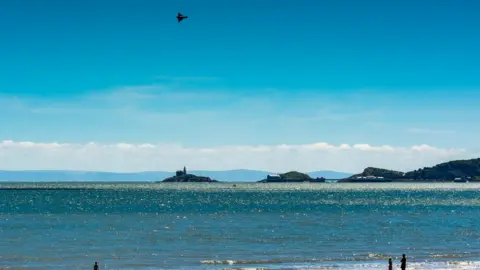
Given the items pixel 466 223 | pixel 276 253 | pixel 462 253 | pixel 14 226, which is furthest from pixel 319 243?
pixel 14 226

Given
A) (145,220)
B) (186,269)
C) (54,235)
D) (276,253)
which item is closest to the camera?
(186,269)

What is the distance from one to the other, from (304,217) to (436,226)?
27466mm

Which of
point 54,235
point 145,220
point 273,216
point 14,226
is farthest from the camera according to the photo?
point 273,216

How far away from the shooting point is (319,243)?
78250 millimetres

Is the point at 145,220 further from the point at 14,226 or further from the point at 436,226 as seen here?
the point at 436,226

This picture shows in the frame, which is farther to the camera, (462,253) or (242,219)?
(242,219)

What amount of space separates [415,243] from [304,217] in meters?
45.3

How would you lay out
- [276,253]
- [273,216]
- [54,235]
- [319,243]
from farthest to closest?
[273,216], [54,235], [319,243], [276,253]

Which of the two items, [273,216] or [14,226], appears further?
[273,216]

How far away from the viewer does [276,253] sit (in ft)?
224

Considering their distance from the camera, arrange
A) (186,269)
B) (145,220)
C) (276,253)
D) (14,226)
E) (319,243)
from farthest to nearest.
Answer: (145,220)
(14,226)
(319,243)
(276,253)
(186,269)

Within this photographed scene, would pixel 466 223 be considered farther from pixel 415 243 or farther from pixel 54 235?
pixel 54 235

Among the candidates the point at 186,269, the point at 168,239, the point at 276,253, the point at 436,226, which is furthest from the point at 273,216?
the point at 186,269

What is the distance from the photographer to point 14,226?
10275 cm
